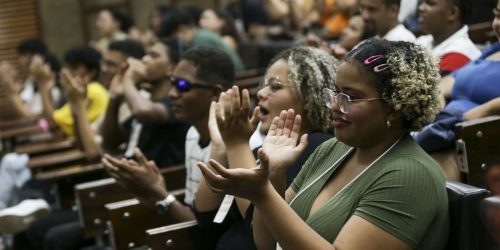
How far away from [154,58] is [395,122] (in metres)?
2.47

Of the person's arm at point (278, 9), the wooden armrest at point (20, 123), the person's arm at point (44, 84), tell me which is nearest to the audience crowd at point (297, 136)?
the person's arm at point (44, 84)

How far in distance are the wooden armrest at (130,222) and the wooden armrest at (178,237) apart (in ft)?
1.14

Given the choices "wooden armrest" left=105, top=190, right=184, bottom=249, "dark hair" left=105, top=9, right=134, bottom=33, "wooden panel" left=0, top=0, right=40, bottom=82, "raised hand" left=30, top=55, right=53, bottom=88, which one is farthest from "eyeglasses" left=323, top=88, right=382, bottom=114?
"wooden panel" left=0, top=0, right=40, bottom=82

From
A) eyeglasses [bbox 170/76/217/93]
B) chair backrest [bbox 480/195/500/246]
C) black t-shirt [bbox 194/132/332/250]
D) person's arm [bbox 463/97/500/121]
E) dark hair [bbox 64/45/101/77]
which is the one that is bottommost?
dark hair [bbox 64/45/101/77]

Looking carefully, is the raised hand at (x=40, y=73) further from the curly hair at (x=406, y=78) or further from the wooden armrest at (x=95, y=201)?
the curly hair at (x=406, y=78)

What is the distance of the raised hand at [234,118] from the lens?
7.97 feet

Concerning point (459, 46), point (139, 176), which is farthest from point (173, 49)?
point (459, 46)

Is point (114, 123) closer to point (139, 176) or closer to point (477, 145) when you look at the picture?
point (139, 176)

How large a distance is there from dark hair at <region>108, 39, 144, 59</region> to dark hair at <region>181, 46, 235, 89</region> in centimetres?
196

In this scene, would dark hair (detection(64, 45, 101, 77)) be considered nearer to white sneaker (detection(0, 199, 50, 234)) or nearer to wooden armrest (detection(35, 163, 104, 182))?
wooden armrest (detection(35, 163, 104, 182))

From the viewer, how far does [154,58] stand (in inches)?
174

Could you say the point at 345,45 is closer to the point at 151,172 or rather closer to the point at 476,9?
the point at 476,9

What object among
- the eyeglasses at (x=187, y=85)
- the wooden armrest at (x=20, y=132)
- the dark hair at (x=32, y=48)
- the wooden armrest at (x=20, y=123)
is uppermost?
the eyeglasses at (x=187, y=85)

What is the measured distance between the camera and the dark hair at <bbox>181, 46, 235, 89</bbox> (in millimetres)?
3463
